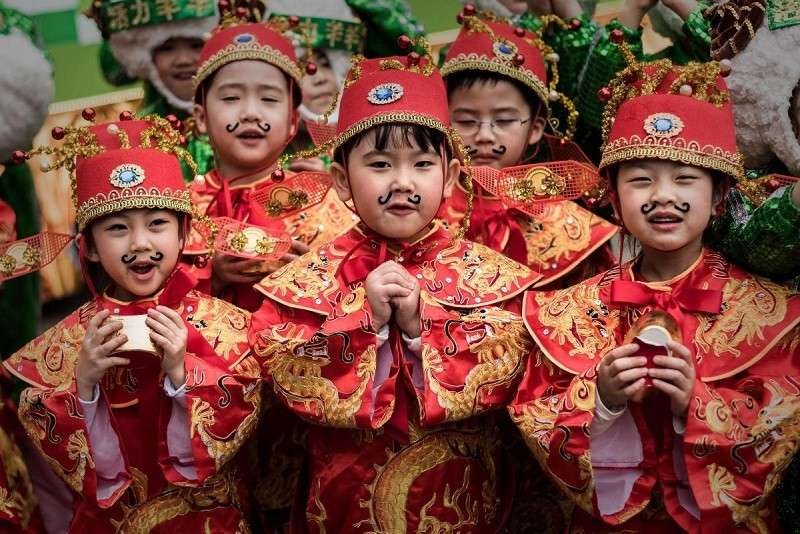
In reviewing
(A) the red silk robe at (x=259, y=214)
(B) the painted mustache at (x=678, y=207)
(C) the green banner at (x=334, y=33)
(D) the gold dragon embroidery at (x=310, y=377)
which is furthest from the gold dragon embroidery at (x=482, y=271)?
(C) the green banner at (x=334, y=33)

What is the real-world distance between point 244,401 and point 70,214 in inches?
92.7

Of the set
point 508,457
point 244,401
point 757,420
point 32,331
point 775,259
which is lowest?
point 32,331

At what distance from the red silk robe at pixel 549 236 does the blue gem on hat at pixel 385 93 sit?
58 centimetres

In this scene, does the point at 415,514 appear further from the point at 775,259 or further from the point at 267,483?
the point at 775,259

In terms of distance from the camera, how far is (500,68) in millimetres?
4043

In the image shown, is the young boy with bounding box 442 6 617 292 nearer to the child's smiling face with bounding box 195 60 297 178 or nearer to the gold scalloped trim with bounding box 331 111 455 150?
the gold scalloped trim with bounding box 331 111 455 150

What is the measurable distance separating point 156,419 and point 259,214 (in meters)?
0.87

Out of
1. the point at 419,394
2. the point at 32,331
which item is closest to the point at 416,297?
the point at 419,394

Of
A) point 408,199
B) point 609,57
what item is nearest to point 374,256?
point 408,199

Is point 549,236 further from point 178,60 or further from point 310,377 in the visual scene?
point 178,60

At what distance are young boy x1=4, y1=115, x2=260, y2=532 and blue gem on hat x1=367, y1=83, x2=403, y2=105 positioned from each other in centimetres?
60

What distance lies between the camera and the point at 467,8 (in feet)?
14.0

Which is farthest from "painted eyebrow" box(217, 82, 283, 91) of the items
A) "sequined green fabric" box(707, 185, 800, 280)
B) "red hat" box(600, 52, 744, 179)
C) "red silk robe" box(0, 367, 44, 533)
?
"sequined green fabric" box(707, 185, 800, 280)

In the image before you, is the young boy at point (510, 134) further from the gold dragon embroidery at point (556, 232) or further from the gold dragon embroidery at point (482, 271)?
the gold dragon embroidery at point (482, 271)
